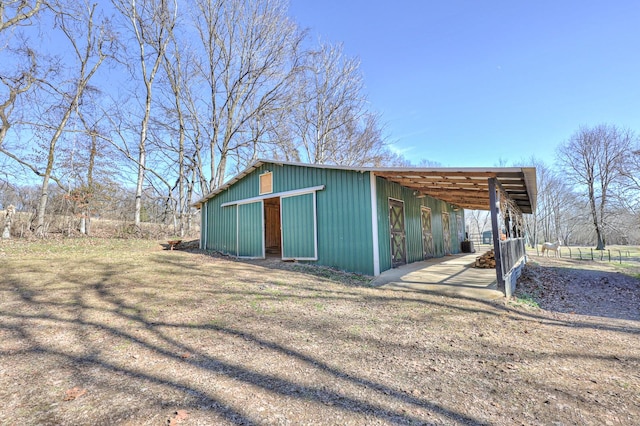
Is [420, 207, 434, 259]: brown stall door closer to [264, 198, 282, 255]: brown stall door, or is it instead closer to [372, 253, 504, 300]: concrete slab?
[372, 253, 504, 300]: concrete slab

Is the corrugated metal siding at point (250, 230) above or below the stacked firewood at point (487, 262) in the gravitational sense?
above

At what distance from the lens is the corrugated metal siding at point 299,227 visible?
8422 millimetres

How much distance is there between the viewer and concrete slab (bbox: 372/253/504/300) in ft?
18.7

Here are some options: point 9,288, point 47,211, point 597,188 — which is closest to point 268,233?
point 9,288

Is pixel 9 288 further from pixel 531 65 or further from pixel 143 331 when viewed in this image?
pixel 531 65

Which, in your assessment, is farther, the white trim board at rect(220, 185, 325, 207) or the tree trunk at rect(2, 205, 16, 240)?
the tree trunk at rect(2, 205, 16, 240)

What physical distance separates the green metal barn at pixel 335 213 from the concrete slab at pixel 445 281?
0.59 metres

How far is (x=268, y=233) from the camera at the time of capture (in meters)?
13.3

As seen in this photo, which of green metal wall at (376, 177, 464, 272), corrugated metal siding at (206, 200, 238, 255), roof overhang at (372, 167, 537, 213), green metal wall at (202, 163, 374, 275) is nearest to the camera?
roof overhang at (372, 167, 537, 213)

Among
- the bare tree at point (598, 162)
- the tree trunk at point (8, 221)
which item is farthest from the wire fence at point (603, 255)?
the tree trunk at point (8, 221)

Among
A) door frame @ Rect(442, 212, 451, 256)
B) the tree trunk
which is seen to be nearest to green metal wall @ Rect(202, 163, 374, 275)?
door frame @ Rect(442, 212, 451, 256)

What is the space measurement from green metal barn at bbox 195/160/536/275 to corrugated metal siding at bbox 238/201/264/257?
3 cm

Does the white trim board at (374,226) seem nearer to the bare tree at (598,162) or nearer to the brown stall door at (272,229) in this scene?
the brown stall door at (272,229)

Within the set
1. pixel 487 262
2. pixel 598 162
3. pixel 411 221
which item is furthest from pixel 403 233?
pixel 598 162
